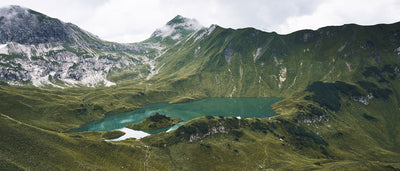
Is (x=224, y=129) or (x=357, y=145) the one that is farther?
(x=357, y=145)

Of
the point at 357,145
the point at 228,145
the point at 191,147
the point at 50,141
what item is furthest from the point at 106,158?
the point at 357,145

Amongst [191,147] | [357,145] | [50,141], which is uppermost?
[50,141]

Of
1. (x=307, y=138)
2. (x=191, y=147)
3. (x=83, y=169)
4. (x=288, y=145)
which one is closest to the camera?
(x=83, y=169)

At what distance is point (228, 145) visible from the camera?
14962 centimetres

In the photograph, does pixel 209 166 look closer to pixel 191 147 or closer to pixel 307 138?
pixel 191 147

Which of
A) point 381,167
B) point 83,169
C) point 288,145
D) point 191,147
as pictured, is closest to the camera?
point 83,169

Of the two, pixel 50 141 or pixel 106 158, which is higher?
pixel 50 141

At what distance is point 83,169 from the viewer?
103 metres

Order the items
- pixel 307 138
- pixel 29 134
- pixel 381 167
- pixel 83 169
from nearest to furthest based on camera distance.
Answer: pixel 83 169 → pixel 29 134 → pixel 381 167 → pixel 307 138

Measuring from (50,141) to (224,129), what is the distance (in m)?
112

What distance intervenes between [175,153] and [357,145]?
165743 millimetres

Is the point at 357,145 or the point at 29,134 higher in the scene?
the point at 29,134

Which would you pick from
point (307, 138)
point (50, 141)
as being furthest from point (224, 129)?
point (50, 141)

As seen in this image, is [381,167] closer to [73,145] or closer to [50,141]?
[73,145]
